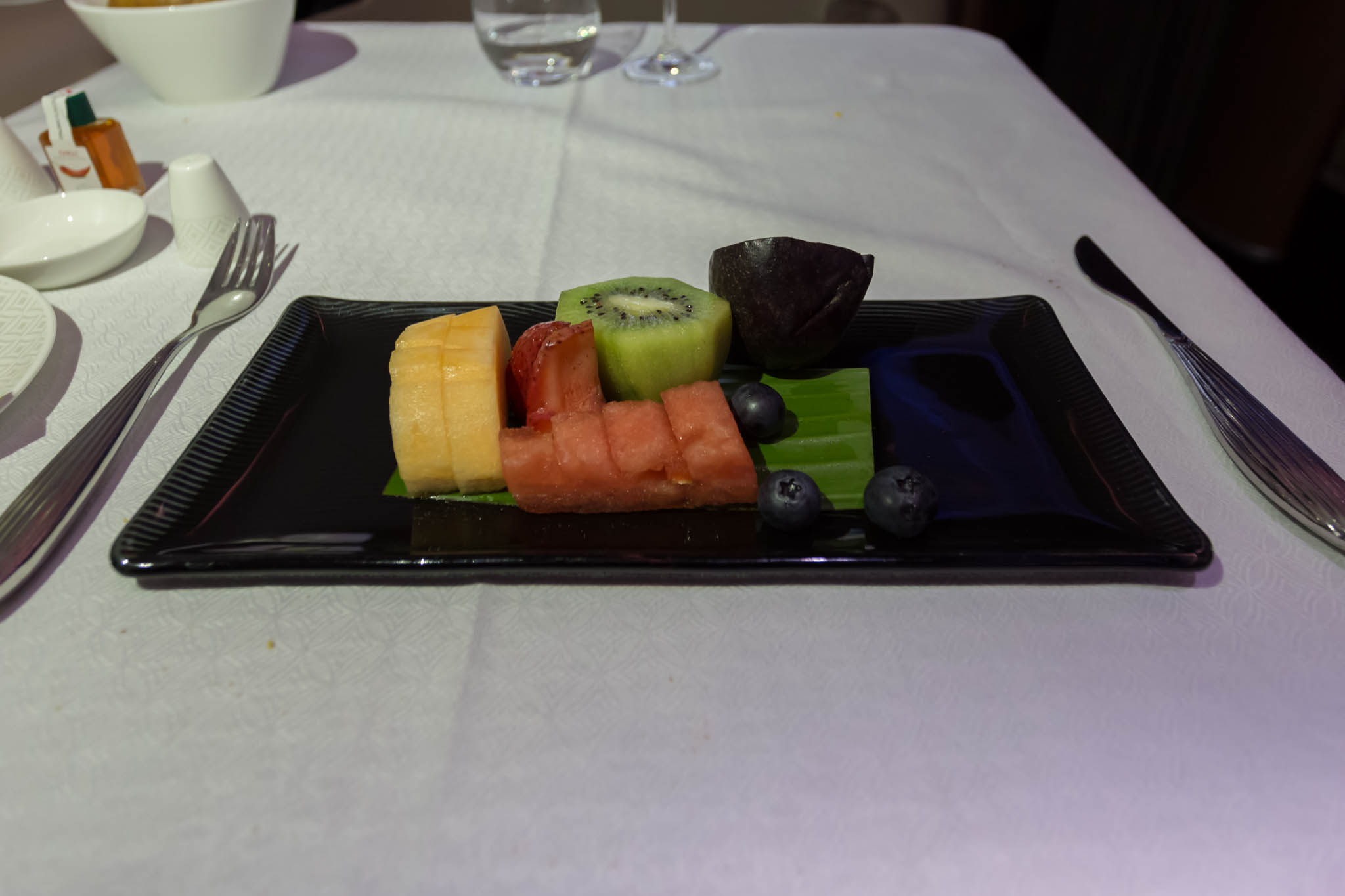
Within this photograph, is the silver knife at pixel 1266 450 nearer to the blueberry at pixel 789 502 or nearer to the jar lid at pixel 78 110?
the blueberry at pixel 789 502

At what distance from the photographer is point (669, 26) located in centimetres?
193

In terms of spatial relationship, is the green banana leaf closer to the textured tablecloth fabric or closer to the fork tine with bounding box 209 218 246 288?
the textured tablecloth fabric

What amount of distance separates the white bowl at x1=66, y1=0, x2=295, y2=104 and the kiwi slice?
3.74 feet

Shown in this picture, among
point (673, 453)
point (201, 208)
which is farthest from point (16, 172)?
point (673, 453)

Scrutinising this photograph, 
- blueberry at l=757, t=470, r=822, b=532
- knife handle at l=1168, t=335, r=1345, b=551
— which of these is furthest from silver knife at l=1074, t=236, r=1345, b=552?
blueberry at l=757, t=470, r=822, b=532

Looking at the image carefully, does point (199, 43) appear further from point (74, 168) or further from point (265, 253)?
point (265, 253)

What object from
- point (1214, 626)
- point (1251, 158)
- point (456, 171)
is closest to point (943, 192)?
point (456, 171)

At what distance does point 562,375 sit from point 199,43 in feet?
4.37

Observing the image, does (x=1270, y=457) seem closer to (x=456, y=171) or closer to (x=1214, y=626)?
(x=1214, y=626)

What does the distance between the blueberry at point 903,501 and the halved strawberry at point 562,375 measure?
301 mm

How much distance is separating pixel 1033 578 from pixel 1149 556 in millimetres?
97

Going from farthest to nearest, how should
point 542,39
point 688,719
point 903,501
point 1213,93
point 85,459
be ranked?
point 1213,93 → point 542,39 → point 85,459 → point 903,501 → point 688,719

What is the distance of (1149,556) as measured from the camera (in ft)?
2.37

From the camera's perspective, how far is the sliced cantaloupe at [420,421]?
0.82 m
